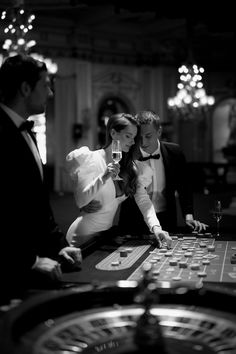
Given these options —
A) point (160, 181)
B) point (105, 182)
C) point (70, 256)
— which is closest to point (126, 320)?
point (70, 256)

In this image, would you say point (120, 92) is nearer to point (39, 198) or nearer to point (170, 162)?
point (170, 162)

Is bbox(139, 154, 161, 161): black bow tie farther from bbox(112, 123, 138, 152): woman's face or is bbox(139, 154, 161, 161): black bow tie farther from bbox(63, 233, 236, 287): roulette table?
bbox(63, 233, 236, 287): roulette table

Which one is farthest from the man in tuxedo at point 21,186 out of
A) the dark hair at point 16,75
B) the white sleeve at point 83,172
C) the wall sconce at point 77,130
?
the wall sconce at point 77,130

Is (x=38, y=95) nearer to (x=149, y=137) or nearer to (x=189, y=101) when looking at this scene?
(x=149, y=137)

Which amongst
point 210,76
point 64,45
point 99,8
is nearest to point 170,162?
point 99,8

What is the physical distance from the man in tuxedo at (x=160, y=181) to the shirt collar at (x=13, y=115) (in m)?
1.59

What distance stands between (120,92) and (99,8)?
117 inches

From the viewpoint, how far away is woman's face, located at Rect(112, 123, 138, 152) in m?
2.96

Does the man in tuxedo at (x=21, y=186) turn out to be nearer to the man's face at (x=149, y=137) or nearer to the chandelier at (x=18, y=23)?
the man's face at (x=149, y=137)

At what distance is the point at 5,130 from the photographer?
70.0 inches

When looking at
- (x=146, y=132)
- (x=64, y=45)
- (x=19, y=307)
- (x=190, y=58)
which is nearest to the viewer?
(x=19, y=307)

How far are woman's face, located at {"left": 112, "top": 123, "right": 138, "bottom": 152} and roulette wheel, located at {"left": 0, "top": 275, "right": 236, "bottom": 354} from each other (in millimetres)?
1630

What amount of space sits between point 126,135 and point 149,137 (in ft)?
1.68

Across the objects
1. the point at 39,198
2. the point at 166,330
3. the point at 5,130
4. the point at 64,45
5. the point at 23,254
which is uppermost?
the point at 64,45
